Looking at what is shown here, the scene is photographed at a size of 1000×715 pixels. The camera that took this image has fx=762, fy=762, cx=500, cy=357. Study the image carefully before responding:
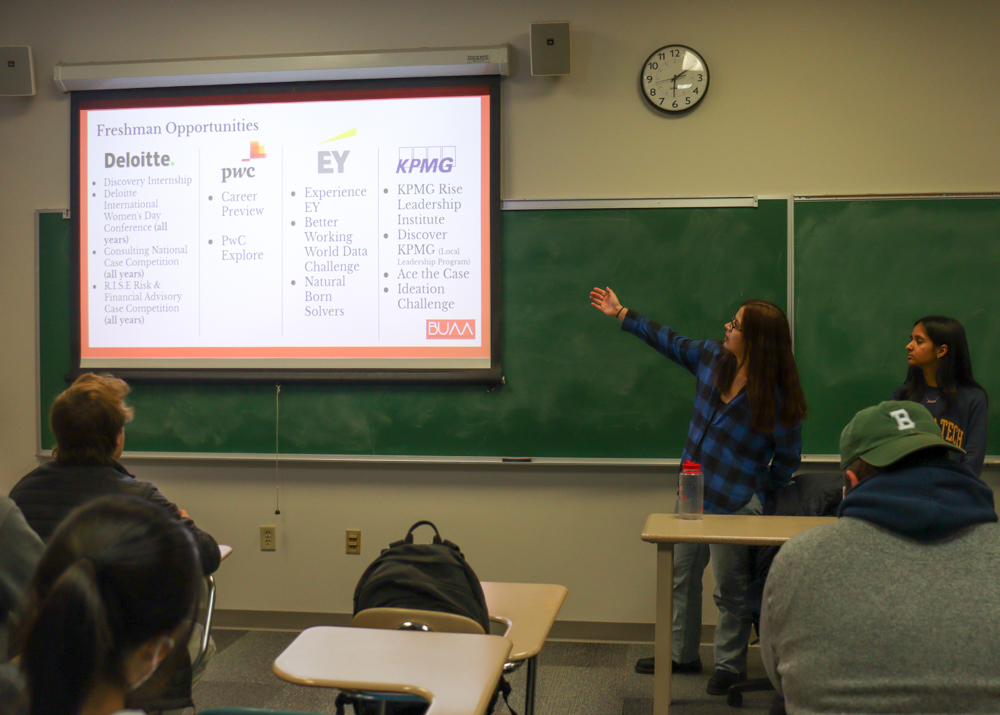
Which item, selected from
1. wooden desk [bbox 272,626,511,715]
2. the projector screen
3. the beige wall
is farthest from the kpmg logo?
wooden desk [bbox 272,626,511,715]

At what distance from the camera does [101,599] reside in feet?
2.33

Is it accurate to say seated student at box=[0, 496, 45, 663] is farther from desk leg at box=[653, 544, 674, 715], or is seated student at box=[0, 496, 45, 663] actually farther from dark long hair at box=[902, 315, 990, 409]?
dark long hair at box=[902, 315, 990, 409]

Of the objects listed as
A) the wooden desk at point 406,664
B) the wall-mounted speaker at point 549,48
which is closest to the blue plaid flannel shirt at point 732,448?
the wall-mounted speaker at point 549,48

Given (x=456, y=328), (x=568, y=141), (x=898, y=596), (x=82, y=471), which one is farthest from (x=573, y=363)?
(x=898, y=596)

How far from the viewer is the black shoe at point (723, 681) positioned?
286 cm

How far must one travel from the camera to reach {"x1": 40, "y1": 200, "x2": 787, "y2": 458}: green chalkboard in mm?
3381

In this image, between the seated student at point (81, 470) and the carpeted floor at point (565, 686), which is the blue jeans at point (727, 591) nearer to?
the carpeted floor at point (565, 686)

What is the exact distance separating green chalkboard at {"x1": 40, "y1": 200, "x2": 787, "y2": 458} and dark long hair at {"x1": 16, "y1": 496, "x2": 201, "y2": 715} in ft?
8.97

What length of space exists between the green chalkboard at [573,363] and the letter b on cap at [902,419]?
1.96 m

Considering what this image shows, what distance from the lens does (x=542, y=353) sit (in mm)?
3477

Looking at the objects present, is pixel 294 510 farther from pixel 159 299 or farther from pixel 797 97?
pixel 797 97

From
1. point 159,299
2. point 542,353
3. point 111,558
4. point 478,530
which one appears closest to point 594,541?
point 478,530

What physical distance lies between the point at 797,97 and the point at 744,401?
148cm

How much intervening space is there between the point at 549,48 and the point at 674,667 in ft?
8.79
